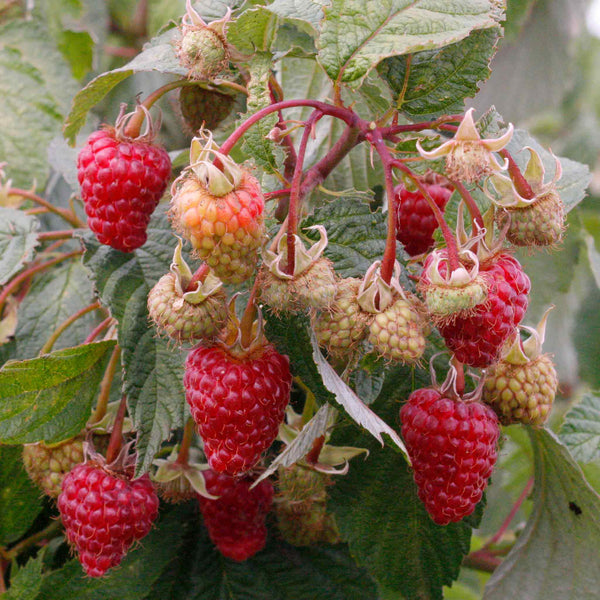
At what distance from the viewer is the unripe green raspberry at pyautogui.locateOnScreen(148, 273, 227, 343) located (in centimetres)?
72

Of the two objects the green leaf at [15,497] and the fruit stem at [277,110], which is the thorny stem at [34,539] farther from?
the fruit stem at [277,110]

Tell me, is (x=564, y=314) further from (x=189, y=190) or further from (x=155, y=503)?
(x=189, y=190)

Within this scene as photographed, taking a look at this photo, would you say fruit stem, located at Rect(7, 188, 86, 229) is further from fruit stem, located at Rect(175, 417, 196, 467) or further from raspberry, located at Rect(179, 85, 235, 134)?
fruit stem, located at Rect(175, 417, 196, 467)

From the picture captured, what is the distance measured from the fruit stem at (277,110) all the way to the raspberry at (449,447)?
0.32 m

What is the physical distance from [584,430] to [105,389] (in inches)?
27.4

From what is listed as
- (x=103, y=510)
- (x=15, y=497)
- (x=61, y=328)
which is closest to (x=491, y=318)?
(x=103, y=510)

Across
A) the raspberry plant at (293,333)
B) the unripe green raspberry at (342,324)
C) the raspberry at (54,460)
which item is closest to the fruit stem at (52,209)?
the raspberry plant at (293,333)

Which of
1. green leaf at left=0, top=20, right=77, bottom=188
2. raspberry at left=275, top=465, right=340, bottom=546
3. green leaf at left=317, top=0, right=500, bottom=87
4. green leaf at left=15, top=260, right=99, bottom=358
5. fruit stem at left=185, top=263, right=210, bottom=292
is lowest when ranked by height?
raspberry at left=275, top=465, right=340, bottom=546

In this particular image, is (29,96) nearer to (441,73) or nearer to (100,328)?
(100,328)

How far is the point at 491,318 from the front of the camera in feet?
2.39

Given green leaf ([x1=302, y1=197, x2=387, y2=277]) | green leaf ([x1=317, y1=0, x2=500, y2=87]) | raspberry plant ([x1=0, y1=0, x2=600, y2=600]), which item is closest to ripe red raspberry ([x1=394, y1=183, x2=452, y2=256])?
raspberry plant ([x1=0, y1=0, x2=600, y2=600])

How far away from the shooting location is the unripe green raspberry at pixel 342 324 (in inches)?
28.2

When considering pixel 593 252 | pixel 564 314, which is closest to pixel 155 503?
pixel 593 252

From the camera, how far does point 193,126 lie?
Answer: 1041 mm
